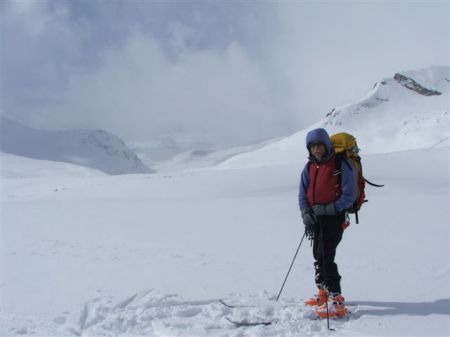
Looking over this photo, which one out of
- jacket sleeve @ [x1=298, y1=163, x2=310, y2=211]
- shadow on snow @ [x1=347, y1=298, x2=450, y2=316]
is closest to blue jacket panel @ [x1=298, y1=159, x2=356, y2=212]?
jacket sleeve @ [x1=298, y1=163, x2=310, y2=211]

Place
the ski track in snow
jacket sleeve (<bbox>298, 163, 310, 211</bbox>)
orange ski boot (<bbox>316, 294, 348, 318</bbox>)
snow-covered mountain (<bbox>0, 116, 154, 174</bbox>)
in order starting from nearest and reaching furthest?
1. the ski track in snow
2. orange ski boot (<bbox>316, 294, 348, 318</bbox>)
3. jacket sleeve (<bbox>298, 163, 310, 211</bbox>)
4. snow-covered mountain (<bbox>0, 116, 154, 174</bbox>)

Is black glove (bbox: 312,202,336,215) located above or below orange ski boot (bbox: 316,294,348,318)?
above

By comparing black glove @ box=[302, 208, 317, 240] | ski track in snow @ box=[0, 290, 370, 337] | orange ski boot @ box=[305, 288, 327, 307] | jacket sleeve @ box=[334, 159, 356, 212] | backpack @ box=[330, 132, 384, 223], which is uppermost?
backpack @ box=[330, 132, 384, 223]

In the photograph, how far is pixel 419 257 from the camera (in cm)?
679

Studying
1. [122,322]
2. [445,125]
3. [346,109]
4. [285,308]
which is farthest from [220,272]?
[346,109]

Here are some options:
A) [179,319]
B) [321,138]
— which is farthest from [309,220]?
[179,319]

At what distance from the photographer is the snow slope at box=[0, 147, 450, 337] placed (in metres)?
4.37

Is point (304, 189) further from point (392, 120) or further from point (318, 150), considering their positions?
point (392, 120)

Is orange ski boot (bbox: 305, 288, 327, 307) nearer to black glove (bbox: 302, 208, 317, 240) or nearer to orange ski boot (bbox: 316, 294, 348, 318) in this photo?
orange ski boot (bbox: 316, 294, 348, 318)

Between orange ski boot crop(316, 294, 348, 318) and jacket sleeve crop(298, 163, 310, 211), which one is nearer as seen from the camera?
orange ski boot crop(316, 294, 348, 318)

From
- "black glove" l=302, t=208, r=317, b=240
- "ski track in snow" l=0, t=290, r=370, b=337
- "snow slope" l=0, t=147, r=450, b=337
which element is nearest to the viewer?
"ski track in snow" l=0, t=290, r=370, b=337

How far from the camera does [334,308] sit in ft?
15.0

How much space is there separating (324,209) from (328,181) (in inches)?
12.3

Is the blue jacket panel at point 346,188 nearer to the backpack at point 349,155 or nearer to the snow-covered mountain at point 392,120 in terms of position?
the backpack at point 349,155
